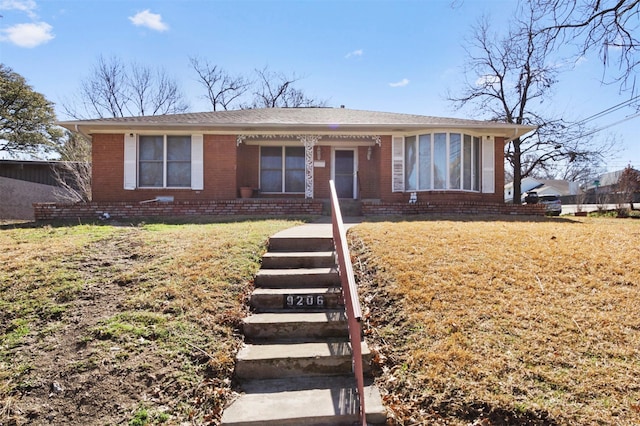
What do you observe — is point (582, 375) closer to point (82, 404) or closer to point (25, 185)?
point (82, 404)

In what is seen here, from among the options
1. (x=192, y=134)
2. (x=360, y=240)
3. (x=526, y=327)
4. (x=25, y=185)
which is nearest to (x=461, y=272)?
(x=526, y=327)

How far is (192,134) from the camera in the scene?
12594mm

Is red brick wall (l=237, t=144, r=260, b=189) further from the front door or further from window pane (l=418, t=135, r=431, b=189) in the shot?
window pane (l=418, t=135, r=431, b=189)

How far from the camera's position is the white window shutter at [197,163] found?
41.4 feet

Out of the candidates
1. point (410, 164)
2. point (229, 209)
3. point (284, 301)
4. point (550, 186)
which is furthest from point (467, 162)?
point (550, 186)

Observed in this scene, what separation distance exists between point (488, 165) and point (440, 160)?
6.51 feet

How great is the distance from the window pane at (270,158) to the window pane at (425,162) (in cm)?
530

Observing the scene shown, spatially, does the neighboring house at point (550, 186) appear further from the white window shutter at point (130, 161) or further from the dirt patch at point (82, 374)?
the dirt patch at point (82, 374)

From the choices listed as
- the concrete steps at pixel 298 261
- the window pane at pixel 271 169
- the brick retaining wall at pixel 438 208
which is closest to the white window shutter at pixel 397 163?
the brick retaining wall at pixel 438 208

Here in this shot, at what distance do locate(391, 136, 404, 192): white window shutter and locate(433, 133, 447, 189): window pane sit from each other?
1083 mm

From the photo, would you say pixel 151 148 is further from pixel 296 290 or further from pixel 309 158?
pixel 296 290

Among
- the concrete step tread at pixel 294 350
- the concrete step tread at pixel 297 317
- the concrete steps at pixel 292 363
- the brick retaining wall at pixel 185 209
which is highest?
the brick retaining wall at pixel 185 209

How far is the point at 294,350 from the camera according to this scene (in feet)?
12.0

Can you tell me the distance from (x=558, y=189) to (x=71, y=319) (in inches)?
2500
